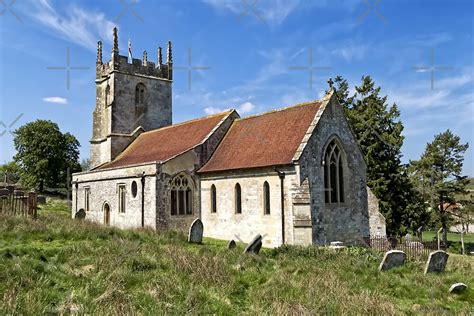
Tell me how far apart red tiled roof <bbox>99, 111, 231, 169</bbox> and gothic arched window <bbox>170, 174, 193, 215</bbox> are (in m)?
1.53

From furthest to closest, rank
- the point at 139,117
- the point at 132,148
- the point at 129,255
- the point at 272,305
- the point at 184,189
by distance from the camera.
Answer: the point at 139,117
the point at 132,148
the point at 184,189
the point at 129,255
the point at 272,305

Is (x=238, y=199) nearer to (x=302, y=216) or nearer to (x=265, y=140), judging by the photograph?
(x=265, y=140)

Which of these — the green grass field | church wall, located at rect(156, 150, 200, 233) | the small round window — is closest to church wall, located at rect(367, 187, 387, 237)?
the green grass field

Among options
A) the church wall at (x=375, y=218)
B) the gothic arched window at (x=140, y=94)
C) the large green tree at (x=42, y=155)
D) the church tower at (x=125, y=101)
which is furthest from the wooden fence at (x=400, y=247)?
the large green tree at (x=42, y=155)

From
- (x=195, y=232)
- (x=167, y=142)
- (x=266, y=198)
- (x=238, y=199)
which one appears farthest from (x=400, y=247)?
(x=167, y=142)

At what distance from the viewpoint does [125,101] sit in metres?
31.0

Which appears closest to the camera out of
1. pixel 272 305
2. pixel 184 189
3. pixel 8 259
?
pixel 272 305

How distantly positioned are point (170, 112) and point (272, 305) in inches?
1078

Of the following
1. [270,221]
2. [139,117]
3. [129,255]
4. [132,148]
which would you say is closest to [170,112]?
[139,117]

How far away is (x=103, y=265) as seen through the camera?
30.4 ft

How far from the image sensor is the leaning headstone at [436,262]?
12.3 metres

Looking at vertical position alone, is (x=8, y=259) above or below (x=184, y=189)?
below

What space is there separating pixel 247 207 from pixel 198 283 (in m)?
10.5

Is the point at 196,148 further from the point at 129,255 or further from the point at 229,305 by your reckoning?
the point at 229,305
